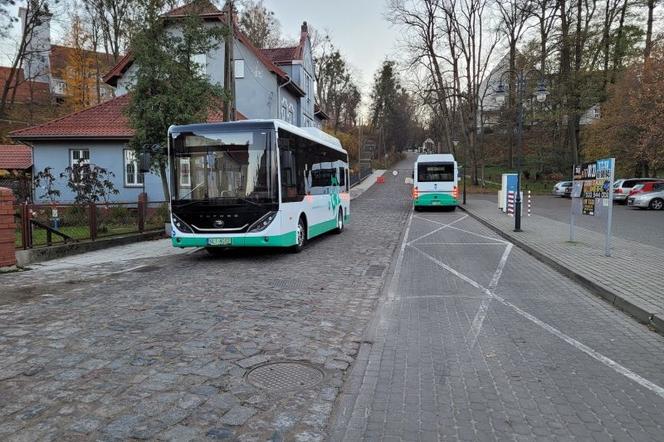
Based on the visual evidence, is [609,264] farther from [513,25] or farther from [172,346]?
[513,25]

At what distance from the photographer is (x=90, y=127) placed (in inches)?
1065

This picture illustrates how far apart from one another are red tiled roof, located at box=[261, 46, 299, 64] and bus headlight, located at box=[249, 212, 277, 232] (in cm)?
3181

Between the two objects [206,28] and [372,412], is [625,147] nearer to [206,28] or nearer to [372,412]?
[206,28]

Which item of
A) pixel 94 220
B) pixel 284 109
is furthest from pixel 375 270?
pixel 284 109

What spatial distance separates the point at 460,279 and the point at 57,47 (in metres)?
49.6

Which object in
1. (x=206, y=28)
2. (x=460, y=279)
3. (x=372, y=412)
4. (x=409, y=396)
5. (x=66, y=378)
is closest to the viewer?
(x=372, y=412)

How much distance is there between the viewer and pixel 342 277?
32.4 ft

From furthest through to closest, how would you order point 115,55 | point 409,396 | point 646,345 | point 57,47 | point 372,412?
point 57,47
point 115,55
point 646,345
point 409,396
point 372,412

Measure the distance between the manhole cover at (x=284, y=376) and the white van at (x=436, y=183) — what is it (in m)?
25.0

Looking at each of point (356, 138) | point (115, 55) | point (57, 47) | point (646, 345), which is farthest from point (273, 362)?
point (356, 138)

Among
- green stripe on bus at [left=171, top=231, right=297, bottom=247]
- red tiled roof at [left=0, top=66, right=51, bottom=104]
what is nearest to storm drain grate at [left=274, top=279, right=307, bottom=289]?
green stripe on bus at [left=171, top=231, right=297, bottom=247]

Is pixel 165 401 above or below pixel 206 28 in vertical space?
below

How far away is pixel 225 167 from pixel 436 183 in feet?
64.2

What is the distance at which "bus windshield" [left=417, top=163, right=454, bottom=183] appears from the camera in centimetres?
2938
